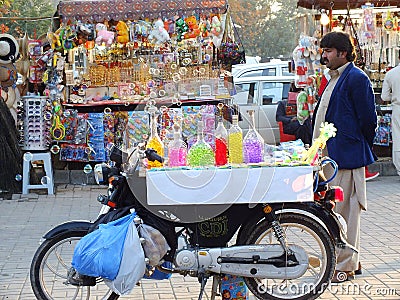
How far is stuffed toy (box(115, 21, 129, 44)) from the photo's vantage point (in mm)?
12992

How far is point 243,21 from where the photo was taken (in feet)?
140

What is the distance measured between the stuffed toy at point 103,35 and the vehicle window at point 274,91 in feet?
11.1

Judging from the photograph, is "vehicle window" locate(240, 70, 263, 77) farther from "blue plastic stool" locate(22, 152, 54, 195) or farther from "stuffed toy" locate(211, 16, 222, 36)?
"blue plastic stool" locate(22, 152, 54, 195)

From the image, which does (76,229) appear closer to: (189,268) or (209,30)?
(189,268)

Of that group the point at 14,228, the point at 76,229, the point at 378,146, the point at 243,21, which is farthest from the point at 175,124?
the point at 243,21

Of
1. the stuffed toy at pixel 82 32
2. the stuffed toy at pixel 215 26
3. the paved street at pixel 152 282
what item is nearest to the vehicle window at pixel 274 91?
the stuffed toy at pixel 215 26

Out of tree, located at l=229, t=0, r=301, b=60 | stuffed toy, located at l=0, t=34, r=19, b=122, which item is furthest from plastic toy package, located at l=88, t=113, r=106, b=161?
tree, located at l=229, t=0, r=301, b=60

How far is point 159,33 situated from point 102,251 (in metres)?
8.51

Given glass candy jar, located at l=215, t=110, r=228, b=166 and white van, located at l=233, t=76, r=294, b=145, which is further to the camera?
white van, located at l=233, t=76, r=294, b=145

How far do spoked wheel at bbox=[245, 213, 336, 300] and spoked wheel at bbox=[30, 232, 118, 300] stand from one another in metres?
1.04

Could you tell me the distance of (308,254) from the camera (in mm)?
5289

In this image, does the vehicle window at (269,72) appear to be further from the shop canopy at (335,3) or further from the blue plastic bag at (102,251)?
the blue plastic bag at (102,251)

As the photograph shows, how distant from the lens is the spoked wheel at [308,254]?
518cm

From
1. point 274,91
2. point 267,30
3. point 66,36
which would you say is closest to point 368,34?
point 274,91
